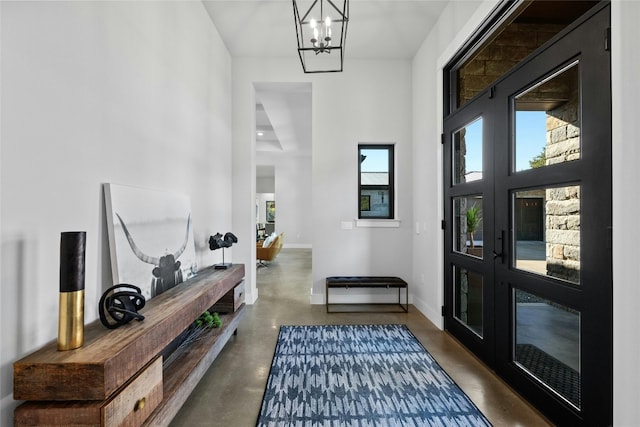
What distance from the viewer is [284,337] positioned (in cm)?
322

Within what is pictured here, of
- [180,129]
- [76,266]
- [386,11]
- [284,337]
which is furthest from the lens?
[386,11]

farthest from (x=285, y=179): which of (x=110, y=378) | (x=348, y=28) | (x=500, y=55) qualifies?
(x=110, y=378)

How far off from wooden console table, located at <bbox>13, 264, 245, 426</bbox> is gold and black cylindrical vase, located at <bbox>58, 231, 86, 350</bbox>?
5 cm

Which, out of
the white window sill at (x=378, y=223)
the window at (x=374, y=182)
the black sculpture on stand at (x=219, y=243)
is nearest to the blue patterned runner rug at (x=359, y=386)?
the black sculpture on stand at (x=219, y=243)

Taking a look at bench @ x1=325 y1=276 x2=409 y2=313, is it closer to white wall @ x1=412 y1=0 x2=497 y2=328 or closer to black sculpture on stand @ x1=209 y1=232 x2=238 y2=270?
white wall @ x1=412 y1=0 x2=497 y2=328

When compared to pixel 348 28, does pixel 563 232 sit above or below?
below

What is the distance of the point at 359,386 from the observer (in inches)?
90.7

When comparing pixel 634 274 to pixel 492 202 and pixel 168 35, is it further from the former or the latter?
pixel 168 35

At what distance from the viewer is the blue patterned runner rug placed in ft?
6.36

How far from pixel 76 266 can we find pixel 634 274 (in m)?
2.37

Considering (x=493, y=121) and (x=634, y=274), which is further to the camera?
(x=493, y=121)

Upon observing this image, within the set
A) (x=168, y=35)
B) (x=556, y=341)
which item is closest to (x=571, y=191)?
(x=556, y=341)

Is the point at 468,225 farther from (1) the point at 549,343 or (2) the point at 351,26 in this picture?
(2) the point at 351,26

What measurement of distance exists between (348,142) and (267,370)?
10.3 ft
